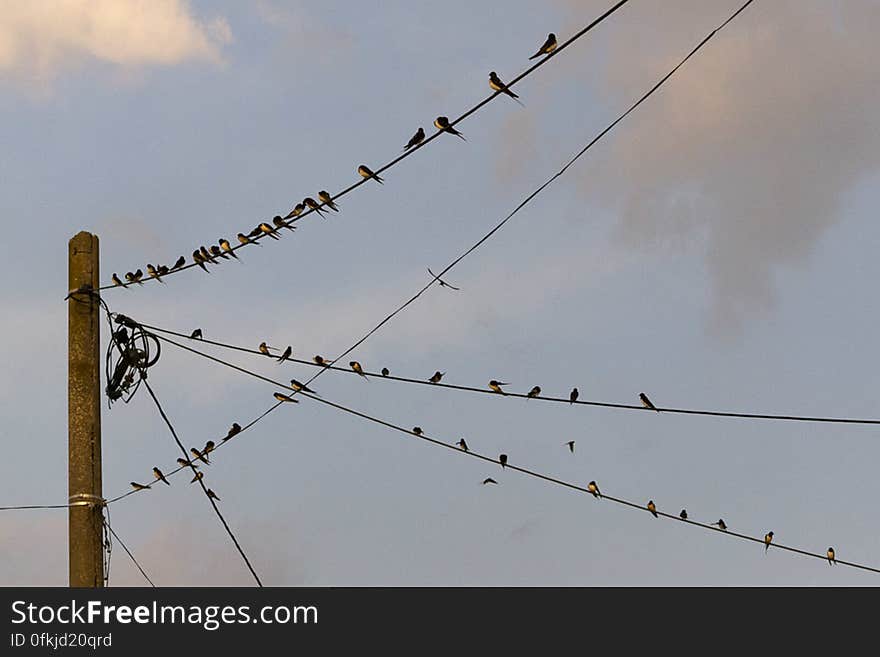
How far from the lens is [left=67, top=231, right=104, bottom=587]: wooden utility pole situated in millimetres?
13289

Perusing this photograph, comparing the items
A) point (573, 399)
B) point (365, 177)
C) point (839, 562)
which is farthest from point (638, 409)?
point (365, 177)

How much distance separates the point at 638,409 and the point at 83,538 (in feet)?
16.6

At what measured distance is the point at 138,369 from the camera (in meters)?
15.0

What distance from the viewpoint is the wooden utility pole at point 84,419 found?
13289mm

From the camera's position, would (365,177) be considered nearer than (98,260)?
Yes

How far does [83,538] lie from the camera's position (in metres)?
13.3

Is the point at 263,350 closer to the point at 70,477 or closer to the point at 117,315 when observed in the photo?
the point at 117,315

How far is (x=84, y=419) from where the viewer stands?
13.7 meters

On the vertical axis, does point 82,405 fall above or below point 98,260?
below

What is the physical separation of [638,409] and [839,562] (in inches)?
92.3
